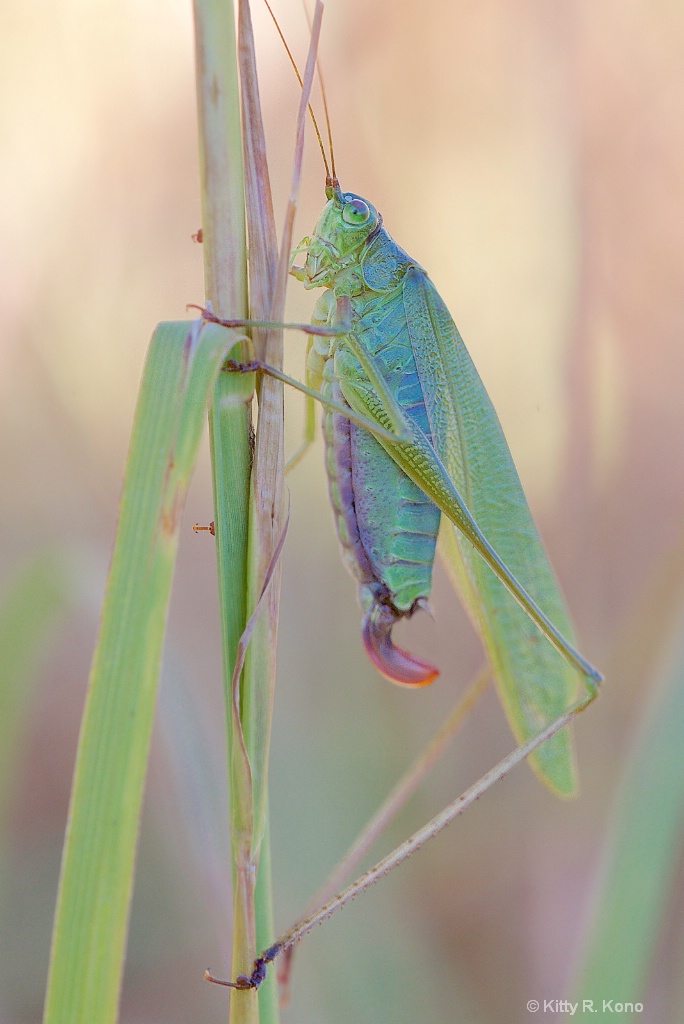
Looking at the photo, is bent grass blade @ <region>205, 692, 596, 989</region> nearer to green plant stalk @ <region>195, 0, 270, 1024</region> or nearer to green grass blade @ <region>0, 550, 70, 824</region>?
green plant stalk @ <region>195, 0, 270, 1024</region>

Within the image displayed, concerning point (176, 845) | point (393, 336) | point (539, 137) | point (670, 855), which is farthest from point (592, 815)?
point (539, 137)

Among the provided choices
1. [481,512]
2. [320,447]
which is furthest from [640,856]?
[320,447]

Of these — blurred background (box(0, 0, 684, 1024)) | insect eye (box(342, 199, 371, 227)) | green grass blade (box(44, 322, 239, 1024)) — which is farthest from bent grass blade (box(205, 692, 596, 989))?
insect eye (box(342, 199, 371, 227))

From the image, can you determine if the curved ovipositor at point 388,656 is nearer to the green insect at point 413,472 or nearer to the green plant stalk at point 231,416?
the green insect at point 413,472

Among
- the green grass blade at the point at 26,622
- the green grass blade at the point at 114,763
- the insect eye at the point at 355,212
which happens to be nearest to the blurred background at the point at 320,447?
the insect eye at the point at 355,212

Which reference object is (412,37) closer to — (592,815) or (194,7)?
(194,7)

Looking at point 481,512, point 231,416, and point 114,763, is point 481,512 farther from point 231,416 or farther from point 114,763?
point 114,763
